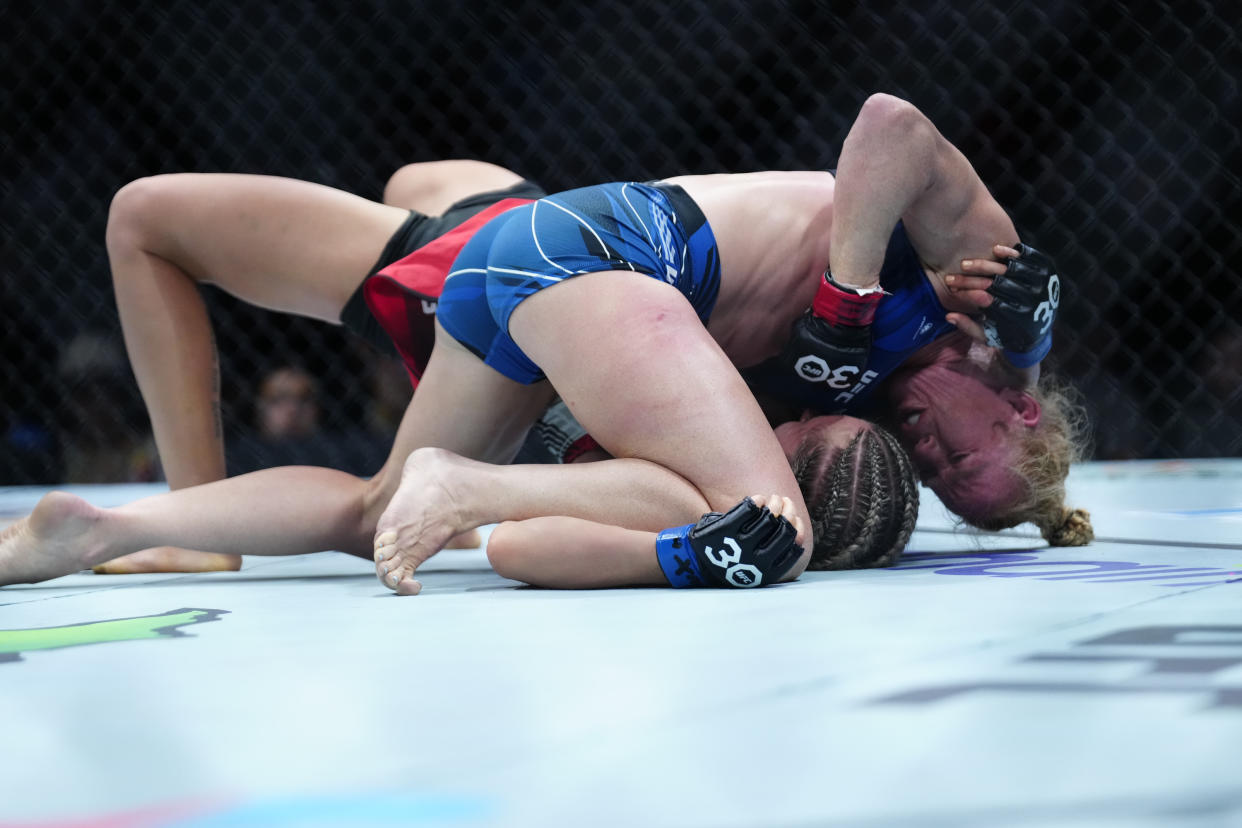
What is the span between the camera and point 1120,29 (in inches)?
113

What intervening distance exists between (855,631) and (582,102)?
2.67m

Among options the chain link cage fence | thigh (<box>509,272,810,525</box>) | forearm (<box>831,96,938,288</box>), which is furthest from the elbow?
the chain link cage fence

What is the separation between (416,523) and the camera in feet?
3.02

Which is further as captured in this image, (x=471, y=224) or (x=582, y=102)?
(x=582, y=102)

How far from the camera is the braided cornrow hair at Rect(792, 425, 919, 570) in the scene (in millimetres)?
1023

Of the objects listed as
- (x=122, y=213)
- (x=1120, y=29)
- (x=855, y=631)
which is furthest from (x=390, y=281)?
(x=1120, y=29)

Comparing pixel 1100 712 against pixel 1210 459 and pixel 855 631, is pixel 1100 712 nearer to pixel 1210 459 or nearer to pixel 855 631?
pixel 855 631

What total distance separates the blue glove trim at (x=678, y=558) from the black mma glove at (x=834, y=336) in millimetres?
226

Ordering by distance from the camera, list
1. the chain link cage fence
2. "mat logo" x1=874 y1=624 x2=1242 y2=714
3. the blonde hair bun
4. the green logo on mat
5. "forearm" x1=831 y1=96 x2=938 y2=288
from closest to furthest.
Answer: "mat logo" x1=874 y1=624 x2=1242 y2=714 → the green logo on mat → "forearm" x1=831 y1=96 x2=938 y2=288 → the blonde hair bun → the chain link cage fence

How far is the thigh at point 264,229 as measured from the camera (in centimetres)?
125

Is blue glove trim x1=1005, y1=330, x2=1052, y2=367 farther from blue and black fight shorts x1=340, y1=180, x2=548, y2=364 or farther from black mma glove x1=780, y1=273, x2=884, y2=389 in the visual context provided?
blue and black fight shorts x1=340, y1=180, x2=548, y2=364

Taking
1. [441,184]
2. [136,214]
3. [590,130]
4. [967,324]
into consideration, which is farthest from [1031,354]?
[590,130]

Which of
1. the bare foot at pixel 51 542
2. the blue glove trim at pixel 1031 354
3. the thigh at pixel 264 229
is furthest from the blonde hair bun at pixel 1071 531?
the bare foot at pixel 51 542

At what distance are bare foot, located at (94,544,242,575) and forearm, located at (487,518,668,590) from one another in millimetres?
421
